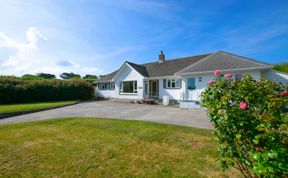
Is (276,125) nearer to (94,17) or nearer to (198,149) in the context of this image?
(198,149)

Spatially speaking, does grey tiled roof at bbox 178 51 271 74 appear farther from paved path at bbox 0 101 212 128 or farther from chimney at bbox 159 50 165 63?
chimney at bbox 159 50 165 63

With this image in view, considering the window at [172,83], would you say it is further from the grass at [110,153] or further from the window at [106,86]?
the grass at [110,153]

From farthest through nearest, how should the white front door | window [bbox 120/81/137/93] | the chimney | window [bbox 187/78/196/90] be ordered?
the chimney → window [bbox 120/81/137/93] → window [bbox 187/78/196/90] → the white front door

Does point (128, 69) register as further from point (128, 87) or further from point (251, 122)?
point (251, 122)

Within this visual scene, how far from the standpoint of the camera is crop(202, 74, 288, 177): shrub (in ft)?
5.93

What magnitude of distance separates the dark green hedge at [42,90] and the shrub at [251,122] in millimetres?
27030

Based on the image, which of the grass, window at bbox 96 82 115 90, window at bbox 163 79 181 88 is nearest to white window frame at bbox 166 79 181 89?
window at bbox 163 79 181 88

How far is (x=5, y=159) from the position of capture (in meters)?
4.87

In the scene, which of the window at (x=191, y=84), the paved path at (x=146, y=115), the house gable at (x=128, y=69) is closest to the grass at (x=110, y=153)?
the paved path at (x=146, y=115)

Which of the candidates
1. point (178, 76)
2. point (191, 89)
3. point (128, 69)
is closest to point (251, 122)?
point (191, 89)

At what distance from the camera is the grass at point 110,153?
4148 millimetres

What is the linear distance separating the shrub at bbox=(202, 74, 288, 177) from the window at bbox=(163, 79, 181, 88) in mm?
16168

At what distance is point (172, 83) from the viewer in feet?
63.9

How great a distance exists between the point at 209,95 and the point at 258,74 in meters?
13.7
